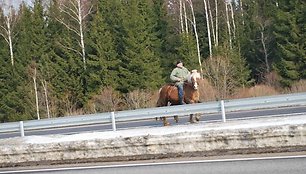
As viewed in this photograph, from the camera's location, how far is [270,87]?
39.9 metres

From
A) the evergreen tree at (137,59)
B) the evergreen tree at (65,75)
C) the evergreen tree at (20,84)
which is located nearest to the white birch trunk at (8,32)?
the evergreen tree at (20,84)

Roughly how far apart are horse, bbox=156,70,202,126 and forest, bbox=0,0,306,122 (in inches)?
738

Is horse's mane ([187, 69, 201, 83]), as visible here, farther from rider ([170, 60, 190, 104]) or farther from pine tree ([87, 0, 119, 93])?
pine tree ([87, 0, 119, 93])

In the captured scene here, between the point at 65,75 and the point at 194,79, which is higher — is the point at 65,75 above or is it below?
above

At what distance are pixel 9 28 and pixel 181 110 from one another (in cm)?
3783

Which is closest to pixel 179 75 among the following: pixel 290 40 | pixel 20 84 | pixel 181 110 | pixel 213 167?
pixel 181 110

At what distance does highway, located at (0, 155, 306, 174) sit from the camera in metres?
9.63

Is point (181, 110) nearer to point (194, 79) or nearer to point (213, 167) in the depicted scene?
point (194, 79)

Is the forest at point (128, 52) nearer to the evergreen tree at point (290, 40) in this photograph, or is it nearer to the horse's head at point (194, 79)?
the evergreen tree at point (290, 40)

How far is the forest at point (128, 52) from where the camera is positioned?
41719 mm

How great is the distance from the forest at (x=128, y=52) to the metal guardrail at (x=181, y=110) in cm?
1936

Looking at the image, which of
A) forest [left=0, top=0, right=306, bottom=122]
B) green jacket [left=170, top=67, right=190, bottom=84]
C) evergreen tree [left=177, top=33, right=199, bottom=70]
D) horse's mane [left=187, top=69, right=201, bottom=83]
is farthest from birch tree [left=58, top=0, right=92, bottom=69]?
horse's mane [left=187, top=69, right=201, bottom=83]

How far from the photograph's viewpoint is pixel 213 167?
10414 millimetres

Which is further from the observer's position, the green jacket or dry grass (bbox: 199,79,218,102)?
dry grass (bbox: 199,79,218,102)
